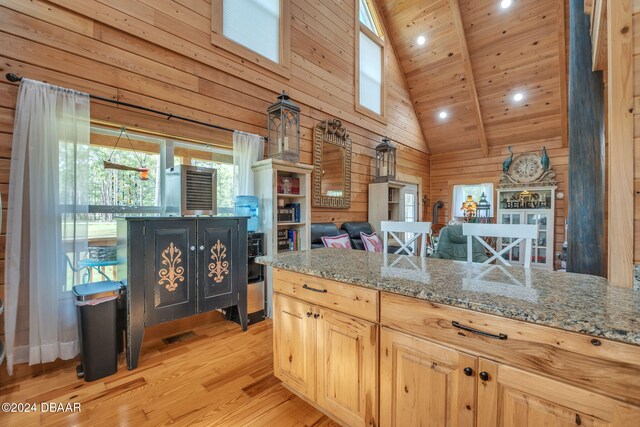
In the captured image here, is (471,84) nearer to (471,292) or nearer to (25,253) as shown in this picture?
(471,292)

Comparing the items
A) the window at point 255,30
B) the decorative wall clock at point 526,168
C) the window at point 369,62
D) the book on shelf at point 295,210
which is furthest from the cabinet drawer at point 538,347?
the decorative wall clock at point 526,168

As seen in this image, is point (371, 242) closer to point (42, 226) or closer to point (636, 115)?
point (636, 115)

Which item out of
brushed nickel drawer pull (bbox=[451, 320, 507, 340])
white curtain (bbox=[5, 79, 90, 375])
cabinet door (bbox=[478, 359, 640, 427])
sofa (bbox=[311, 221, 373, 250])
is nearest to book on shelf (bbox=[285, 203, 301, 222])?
sofa (bbox=[311, 221, 373, 250])

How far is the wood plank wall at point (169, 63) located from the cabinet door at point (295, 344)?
202 centimetres

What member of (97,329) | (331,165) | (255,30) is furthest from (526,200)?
(97,329)

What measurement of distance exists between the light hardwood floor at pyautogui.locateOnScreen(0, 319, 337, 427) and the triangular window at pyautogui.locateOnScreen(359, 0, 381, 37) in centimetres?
560

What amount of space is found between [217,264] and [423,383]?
Answer: 2024 millimetres

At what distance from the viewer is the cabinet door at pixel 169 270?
224 cm

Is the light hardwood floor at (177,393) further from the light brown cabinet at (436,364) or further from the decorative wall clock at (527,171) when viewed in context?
the decorative wall clock at (527,171)

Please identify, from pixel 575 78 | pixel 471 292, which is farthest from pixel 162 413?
pixel 575 78

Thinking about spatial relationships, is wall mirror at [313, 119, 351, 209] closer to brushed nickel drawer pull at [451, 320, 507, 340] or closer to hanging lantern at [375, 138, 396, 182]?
hanging lantern at [375, 138, 396, 182]

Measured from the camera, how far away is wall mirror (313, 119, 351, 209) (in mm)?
4219

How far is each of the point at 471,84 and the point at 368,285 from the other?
5.62 metres

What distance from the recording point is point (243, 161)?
10.6ft
